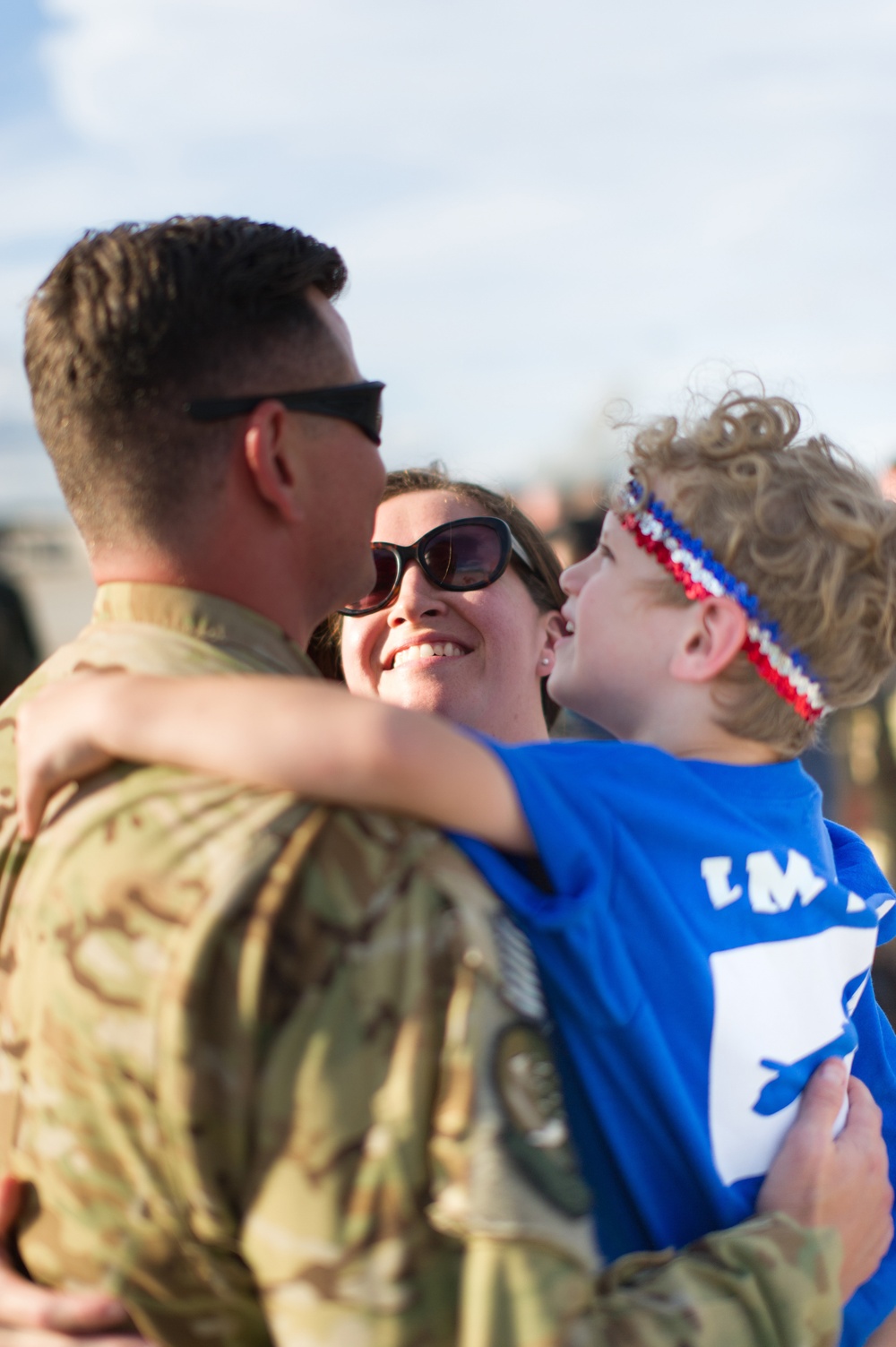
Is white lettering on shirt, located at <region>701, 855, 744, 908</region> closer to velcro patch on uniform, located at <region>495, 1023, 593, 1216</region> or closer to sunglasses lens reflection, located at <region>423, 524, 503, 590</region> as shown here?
velcro patch on uniform, located at <region>495, 1023, 593, 1216</region>

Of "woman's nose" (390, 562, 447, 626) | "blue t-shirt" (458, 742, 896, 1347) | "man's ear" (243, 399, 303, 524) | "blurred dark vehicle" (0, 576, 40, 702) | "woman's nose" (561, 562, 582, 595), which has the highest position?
"man's ear" (243, 399, 303, 524)

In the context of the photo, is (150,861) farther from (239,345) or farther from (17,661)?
(17,661)

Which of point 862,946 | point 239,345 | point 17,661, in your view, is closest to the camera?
point 239,345

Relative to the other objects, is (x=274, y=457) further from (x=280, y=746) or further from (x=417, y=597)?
(x=417, y=597)

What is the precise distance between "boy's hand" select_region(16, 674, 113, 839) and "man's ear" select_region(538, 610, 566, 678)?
1860mm

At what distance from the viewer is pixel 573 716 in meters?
4.74

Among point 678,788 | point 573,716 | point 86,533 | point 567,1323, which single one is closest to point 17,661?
point 573,716

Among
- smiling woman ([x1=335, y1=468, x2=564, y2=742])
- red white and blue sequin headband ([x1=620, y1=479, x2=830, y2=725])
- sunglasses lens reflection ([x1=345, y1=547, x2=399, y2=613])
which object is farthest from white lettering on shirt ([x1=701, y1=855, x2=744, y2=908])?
sunglasses lens reflection ([x1=345, y1=547, x2=399, y2=613])

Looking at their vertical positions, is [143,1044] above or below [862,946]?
above

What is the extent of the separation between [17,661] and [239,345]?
4.73m

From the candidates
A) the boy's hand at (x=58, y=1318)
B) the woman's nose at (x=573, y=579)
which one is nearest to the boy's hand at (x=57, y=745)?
the boy's hand at (x=58, y=1318)

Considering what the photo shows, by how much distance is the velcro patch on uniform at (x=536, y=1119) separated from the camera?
1.36m

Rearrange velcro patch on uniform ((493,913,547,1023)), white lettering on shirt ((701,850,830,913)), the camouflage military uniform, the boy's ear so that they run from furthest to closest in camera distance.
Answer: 1. the boy's ear
2. white lettering on shirt ((701,850,830,913))
3. velcro patch on uniform ((493,913,547,1023))
4. the camouflage military uniform

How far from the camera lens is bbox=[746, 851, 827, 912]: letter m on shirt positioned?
6.16 ft
